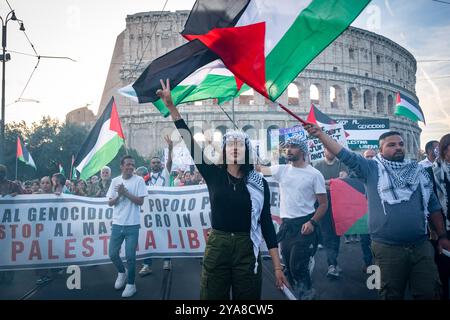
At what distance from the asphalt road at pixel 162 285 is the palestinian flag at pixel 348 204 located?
31.5 inches

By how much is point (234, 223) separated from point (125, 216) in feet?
9.50

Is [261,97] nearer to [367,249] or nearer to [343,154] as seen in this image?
[367,249]

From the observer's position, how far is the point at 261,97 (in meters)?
39.9

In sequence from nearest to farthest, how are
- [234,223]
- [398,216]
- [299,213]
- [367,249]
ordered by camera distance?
[234,223]
[398,216]
[299,213]
[367,249]

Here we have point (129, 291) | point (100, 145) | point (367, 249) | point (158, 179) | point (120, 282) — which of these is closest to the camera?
point (129, 291)

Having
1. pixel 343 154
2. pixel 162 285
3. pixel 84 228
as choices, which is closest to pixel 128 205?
pixel 84 228

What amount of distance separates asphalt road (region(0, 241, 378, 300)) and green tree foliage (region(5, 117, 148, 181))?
22076 millimetres

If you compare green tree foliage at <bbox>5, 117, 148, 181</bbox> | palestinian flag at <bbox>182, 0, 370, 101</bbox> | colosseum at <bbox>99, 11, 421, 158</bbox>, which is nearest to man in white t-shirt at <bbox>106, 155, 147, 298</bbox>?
palestinian flag at <bbox>182, 0, 370, 101</bbox>

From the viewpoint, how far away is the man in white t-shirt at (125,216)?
488cm

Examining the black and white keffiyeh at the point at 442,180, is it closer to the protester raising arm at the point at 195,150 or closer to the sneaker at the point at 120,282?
the protester raising arm at the point at 195,150

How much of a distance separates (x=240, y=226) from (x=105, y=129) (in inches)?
177

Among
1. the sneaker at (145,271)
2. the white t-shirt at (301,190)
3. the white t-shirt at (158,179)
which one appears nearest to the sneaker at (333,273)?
the white t-shirt at (301,190)

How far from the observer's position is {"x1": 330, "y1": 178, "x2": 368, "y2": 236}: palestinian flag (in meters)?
5.75
